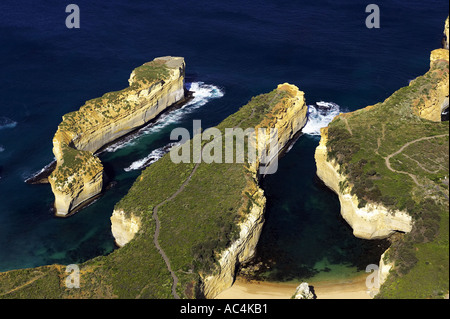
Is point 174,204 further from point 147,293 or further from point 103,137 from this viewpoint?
point 103,137

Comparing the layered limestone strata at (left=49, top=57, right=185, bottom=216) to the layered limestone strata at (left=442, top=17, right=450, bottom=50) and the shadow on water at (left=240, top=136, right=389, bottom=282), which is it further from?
the layered limestone strata at (left=442, top=17, right=450, bottom=50)

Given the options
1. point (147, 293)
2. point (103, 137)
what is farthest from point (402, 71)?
point (147, 293)

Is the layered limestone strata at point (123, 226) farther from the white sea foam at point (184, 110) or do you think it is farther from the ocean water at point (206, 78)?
the white sea foam at point (184, 110)

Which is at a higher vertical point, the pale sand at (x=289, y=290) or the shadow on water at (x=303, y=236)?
the shadow on water at (x=303, y=236)
